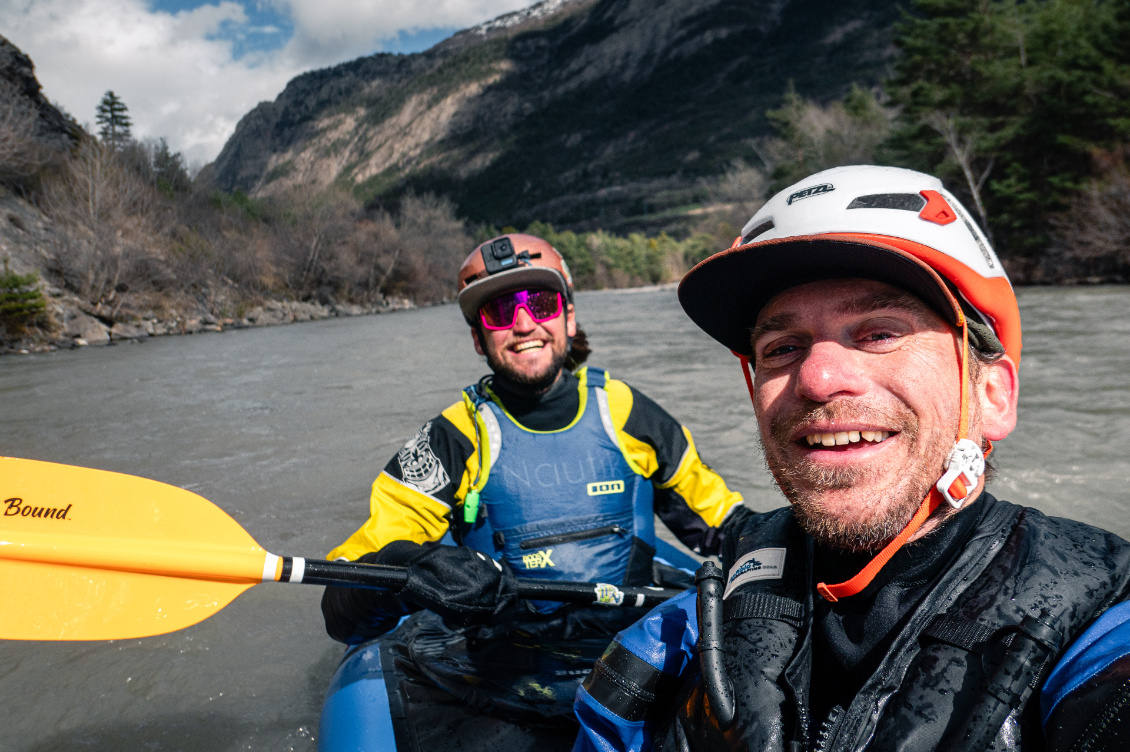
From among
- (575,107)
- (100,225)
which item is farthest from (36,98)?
(575,107)

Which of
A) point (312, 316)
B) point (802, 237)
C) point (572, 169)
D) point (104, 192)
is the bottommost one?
point (312, 316)

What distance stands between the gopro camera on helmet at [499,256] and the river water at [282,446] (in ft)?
6.92

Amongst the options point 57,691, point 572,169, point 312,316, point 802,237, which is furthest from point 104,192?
point 572,169

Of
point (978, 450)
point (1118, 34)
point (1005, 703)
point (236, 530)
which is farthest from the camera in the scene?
point (1118, 34)

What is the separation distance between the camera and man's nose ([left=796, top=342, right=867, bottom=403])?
45.6 inches

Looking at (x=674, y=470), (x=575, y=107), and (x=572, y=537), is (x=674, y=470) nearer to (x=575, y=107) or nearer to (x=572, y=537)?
(x=572, y=537)

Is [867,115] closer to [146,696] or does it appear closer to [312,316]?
[312,316]

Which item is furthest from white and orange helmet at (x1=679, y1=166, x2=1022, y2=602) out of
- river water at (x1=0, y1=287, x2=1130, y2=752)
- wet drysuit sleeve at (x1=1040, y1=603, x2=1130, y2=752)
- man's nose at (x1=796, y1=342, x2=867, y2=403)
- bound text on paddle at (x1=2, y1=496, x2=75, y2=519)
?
river water at (x1=0, y1=287, x2=1130, y2=752)

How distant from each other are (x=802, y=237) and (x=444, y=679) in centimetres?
184

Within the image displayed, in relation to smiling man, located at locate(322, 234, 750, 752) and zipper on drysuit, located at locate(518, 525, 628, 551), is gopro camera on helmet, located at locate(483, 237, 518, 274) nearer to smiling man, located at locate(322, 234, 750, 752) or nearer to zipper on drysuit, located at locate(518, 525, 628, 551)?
smiling man, located at locate(322, 234, 750, 752)

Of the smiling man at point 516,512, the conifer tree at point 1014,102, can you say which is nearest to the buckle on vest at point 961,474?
the smiling man at point 516,512

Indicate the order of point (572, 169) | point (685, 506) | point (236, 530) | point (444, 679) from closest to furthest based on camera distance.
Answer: point (444, 679) → point (236, 530) → point (685, 506) → point (572, 169)

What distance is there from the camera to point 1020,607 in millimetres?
965

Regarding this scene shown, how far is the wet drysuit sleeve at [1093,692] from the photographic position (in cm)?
80
